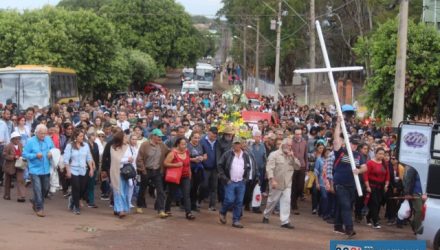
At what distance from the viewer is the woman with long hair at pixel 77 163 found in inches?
517

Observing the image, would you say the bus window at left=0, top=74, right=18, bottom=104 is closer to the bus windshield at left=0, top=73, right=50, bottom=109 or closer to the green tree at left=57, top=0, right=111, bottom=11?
the bus windshield at left=0, top=73, right=50, bottom=109

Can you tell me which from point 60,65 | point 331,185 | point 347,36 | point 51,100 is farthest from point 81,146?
point 347,36

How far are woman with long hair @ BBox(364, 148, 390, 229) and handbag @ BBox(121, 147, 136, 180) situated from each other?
4.10 m

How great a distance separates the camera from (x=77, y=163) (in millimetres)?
13156

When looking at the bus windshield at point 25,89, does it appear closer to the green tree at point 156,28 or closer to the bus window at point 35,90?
the bus window at point 35,90

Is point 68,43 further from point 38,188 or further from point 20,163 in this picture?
point 38,188

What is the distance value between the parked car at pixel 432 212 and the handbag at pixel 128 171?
5.06 m

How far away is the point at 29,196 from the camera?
48.9ft

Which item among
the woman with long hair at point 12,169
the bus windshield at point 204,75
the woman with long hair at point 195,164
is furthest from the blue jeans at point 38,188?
the bus windshield at point 204,75

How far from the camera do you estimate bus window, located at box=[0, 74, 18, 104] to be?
98.3ft

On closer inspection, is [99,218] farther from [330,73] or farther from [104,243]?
[330,73]

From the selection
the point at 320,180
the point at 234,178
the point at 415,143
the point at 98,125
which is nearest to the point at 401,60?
the point at 320,180

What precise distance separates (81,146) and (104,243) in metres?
2.80

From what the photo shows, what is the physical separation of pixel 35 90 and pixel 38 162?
1862 cm
